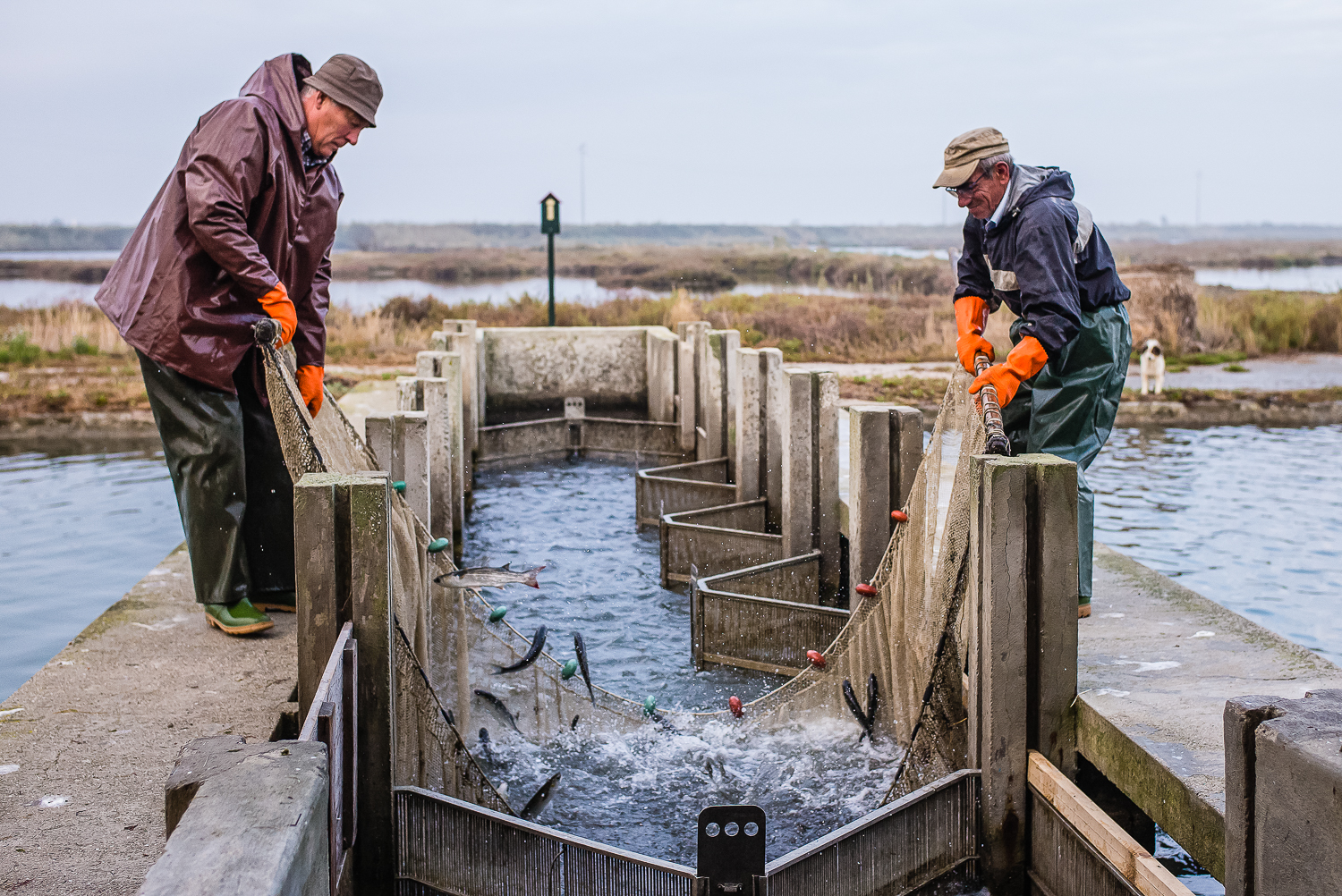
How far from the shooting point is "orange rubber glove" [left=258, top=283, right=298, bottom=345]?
4156 millimetres

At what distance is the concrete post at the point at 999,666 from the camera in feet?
10.8

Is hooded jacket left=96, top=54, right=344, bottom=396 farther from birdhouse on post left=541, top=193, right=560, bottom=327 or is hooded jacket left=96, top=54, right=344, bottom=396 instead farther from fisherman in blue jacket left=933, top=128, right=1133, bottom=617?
birdhouse on post left=541, top=193, right=560, bottom=327

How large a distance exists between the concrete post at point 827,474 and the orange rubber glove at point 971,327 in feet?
6.19

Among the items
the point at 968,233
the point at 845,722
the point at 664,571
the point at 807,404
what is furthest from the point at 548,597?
the point at 968,233

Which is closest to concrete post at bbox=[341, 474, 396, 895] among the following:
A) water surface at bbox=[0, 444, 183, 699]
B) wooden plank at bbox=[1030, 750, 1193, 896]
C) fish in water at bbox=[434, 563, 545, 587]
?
fish in water at bbox=[434, 563, 545, 587]

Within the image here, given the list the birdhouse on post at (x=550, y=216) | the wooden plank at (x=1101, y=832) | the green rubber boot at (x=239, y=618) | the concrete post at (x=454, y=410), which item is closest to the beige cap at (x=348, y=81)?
the green rubber boot at (x=239, y=618)

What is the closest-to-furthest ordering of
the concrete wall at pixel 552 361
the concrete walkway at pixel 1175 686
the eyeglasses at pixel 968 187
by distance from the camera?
the concrete walkway at pixel 1175 686, the eyeglasses at pixel 968 187, the concrete wall at pixel 552 361

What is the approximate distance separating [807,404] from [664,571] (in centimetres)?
138

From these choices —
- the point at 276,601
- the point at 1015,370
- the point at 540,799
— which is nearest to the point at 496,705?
the point at 540,799

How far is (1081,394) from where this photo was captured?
4.01 m

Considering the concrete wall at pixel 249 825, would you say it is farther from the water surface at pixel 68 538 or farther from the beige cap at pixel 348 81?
the water surface at pixel 68 538

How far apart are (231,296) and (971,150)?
103 inches

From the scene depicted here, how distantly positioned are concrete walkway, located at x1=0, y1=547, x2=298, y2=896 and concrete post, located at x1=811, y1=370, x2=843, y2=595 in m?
2.97

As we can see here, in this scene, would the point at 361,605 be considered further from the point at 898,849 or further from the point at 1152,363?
the point at 1152,363
